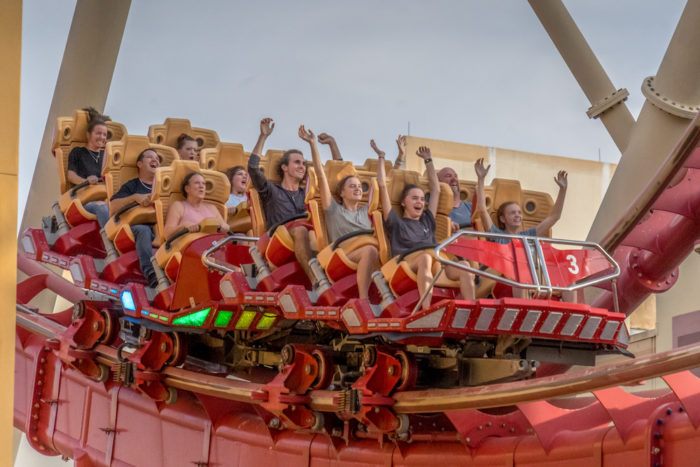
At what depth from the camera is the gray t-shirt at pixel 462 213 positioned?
30.7 ft

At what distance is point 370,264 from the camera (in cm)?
765

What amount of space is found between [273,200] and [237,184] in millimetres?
1787

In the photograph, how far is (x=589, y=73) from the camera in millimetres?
13820

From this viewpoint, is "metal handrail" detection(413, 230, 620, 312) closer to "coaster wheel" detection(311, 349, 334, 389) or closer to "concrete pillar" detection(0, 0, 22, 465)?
"coaster wheel" detection(311, 349, 334, 389)

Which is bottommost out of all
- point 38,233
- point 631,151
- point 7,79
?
point 38,233

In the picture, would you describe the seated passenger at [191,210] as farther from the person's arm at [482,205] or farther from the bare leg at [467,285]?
the bare leg at [467,285]

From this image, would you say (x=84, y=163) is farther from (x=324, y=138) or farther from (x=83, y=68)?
(x=83, y=68)

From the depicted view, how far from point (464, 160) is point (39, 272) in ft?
29.0

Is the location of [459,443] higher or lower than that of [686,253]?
lower

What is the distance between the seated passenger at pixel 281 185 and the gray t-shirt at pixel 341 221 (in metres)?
0.63

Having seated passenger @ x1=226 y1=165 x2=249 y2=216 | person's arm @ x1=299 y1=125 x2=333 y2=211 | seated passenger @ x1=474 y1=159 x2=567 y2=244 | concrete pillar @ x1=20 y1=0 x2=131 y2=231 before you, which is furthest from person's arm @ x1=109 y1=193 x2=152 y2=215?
concrete pillar @ x1=20 y1=0 x2=131 y2=231

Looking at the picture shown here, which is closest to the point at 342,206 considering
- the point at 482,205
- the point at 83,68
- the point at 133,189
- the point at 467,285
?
the point at 482,205

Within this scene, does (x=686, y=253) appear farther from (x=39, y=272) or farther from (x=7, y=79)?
(x=39, y=272)

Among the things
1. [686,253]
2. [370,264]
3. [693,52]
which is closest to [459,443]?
[370,264]
